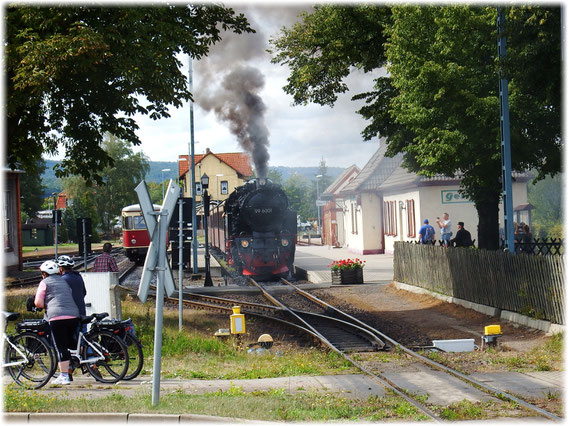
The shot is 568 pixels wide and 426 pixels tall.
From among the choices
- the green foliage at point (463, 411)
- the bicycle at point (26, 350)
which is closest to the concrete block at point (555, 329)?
the green foliage at point (463, 411)

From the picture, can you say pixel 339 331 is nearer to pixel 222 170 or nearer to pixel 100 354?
pixel 100 354

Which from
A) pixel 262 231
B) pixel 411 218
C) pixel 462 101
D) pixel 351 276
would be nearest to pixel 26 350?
pixel 462 101

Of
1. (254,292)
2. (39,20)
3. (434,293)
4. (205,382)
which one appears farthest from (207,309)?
(205,382)

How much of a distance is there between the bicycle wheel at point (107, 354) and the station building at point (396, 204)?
21517mm

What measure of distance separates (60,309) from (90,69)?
7.44 meters

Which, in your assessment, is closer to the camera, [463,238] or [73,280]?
[73,280]

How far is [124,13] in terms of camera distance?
51.0 feet

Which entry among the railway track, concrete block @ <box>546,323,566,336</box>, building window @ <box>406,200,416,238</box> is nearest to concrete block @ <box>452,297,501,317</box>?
concrete block @ <box>546,323,566,336</box>

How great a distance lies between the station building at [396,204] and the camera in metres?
32.7

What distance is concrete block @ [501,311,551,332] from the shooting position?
13468mm

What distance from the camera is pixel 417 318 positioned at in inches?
672

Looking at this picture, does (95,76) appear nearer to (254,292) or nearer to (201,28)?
(201,28)

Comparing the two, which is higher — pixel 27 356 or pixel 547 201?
pixel 547 201

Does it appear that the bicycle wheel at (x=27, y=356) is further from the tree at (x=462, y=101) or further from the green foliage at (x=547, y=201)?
the green foliage at (x=547, y=201)
